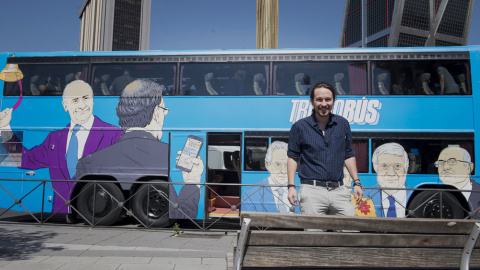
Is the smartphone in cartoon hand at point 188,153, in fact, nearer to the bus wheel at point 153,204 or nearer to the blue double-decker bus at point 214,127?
the blue double-decker bus at point 214,127

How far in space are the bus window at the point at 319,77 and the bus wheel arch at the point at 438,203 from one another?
2.71m

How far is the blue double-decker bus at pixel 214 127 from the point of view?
8312 millimetres

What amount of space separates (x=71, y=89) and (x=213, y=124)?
3.86 meters

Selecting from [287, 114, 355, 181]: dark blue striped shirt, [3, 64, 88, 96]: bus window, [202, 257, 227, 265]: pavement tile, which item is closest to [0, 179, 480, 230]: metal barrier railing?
[3, 64, 88, 96]: bus window

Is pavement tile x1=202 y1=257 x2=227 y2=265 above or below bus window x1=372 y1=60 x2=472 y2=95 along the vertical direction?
below

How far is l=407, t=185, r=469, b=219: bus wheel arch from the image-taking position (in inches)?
321

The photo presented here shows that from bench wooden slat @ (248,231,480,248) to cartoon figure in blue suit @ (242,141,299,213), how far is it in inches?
232

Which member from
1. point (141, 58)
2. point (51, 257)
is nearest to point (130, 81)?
point (141, 58)

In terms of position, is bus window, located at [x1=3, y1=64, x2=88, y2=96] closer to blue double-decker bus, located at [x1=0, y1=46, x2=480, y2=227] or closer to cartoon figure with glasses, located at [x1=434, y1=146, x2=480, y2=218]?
blue double-decker bus, located at [x1=0, y1=46, x2=480, y2=227]

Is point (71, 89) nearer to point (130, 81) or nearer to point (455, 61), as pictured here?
point (130, 81)

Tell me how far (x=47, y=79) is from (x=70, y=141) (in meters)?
1.79

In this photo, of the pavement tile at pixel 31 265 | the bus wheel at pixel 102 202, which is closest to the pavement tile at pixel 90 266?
the pavement tile at pixel 31 265

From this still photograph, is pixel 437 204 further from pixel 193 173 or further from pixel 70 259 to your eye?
pixel 70 259

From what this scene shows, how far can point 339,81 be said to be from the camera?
28.7 ft
